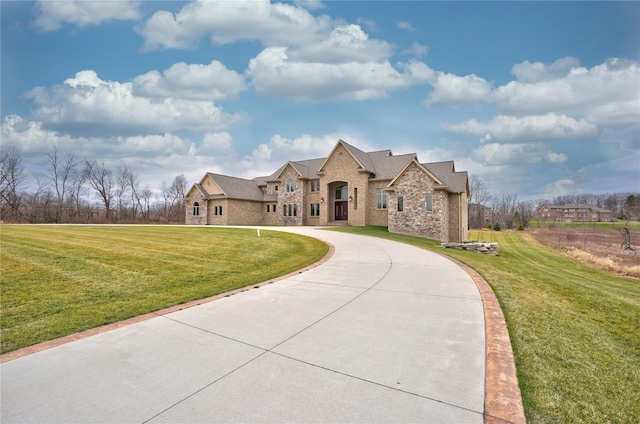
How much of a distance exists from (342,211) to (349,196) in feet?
10.5

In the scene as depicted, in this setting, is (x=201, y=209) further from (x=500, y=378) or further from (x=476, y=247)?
(x=500, y=378)

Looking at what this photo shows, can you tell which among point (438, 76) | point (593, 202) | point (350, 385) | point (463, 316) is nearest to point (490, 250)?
point (438, 76)

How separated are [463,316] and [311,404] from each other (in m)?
3.60

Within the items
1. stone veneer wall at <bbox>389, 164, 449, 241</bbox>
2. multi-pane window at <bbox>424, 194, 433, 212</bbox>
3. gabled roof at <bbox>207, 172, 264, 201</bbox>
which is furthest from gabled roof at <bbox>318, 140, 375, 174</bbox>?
gabled roof at <bbox>207, 172, 264, 201</bbox>

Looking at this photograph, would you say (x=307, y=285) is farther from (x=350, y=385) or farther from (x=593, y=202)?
(x=593, y=202)

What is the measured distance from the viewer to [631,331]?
525 centimetres

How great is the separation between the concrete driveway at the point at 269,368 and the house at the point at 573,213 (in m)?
119

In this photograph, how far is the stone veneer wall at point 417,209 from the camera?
23500 mm

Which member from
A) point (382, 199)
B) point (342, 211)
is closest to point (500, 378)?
point (382, 199)

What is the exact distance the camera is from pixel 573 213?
348 ft

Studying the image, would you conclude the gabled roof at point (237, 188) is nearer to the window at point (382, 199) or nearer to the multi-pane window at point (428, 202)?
the window at point (382, 199)

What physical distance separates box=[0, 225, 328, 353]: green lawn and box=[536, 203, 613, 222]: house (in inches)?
4578

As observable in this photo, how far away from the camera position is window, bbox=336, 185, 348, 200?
108ft

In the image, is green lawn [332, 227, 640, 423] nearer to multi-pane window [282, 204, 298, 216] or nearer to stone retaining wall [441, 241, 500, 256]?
stone retaining wall [441, 241, 500, 256]
